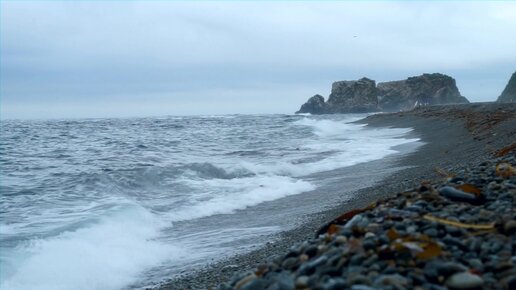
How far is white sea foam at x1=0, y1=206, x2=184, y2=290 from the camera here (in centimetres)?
693

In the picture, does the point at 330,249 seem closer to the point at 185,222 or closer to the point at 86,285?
the point at 86,285

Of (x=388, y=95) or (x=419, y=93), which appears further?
(x=388, y=95)

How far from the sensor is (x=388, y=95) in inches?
3875

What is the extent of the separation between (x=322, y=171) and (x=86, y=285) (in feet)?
→ 31.7

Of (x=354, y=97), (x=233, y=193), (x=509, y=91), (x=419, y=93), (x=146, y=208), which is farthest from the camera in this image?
(x=354, y=97)

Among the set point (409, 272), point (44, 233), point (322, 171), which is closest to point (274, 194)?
point (322, 171)

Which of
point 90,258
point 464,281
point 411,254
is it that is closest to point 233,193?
point 90,258

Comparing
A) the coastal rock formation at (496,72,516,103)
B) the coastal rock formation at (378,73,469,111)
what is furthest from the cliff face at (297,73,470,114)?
the coastal rock formation at (496,72,516,103)

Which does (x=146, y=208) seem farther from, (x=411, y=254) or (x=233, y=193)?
(x=411, y=254)

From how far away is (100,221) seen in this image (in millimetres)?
9680

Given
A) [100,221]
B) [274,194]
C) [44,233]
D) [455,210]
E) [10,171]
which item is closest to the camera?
[455,210]

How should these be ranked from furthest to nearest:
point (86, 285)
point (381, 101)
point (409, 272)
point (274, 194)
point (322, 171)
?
point (381, 101)
point (322, 171)
point (274, 194)
point (86, 285)
point (409, 272)

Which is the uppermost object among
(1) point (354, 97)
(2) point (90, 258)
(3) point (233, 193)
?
(1) point (354, 97)

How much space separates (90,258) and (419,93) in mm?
90064
